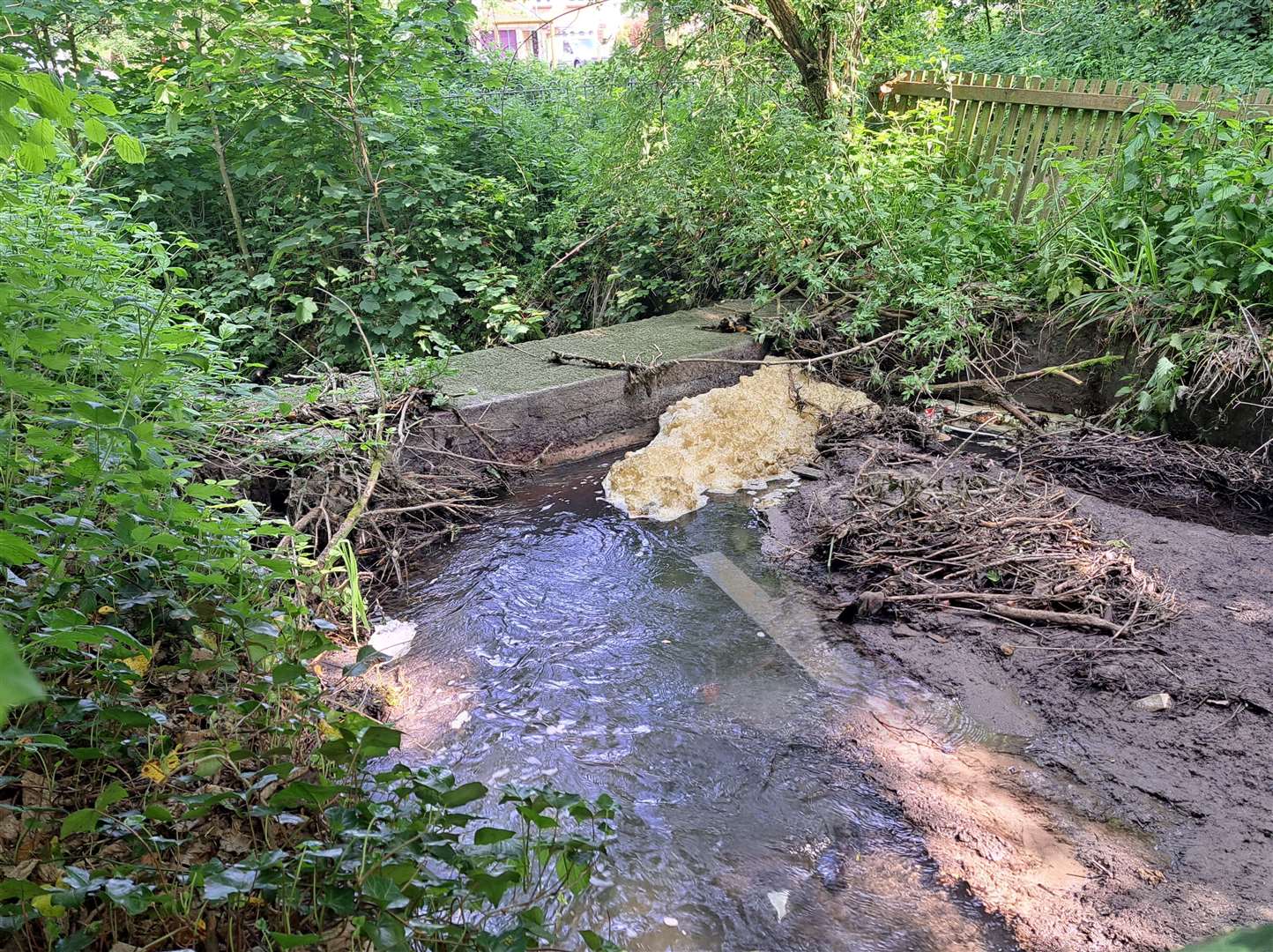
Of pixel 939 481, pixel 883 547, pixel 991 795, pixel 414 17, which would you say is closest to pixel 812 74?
pixel 414 17

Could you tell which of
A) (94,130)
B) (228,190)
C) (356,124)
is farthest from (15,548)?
(228,190)

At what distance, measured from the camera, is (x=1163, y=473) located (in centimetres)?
455

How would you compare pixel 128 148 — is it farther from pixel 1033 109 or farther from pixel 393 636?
pixel 1033 109

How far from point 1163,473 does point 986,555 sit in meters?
1.64

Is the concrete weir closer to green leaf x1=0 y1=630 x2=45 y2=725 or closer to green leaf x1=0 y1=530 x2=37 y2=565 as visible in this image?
green leaf x1=0 y1=530 x2=37 y2=565

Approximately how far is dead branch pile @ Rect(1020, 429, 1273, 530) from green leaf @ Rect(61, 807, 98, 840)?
4588 millimetres

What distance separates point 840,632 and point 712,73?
5.57m

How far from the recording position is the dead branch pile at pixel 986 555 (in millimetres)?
3406

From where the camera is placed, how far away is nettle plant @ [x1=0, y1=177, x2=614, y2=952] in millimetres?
1656

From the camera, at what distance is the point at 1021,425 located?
17.3ft

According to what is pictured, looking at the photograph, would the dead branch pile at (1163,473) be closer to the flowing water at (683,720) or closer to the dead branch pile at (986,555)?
the dead branch pile at (986,555)

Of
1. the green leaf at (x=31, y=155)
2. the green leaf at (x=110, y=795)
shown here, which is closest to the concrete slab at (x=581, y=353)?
the green leaf at (x=31, y=155)

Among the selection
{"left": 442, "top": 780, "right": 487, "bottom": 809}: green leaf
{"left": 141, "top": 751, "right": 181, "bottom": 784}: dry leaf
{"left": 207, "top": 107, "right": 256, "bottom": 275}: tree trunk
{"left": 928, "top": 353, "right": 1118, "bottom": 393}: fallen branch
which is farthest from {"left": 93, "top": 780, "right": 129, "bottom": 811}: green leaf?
{"left": 207, "top": 107, "right": 256, "bottom": 275}: tree trunk

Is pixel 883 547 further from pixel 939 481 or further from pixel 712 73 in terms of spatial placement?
pixel 712 73
